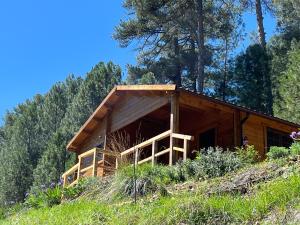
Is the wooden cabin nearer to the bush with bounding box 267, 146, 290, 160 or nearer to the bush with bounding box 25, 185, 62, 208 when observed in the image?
the bush with bounding box 25, 185, 62, 208

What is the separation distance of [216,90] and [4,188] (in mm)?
15487

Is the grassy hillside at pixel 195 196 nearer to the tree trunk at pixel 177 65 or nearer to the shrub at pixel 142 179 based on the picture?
the shrub at pixel 142 179

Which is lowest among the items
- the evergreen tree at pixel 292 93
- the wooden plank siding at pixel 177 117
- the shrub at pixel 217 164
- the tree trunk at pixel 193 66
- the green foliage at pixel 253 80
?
the shrub at pixel 217 164

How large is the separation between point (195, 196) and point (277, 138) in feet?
37.4

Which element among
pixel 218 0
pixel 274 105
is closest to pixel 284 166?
pixel 274 105

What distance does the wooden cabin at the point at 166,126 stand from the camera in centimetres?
1823

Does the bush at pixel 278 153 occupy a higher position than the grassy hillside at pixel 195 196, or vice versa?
the bush at pixel 278 153

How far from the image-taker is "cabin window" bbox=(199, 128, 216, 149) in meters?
20.7

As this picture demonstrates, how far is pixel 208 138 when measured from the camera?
2103 cm

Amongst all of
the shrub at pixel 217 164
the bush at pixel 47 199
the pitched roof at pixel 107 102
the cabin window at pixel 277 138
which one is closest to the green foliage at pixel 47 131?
the pitched roof at pixel 107 102

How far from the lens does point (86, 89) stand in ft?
121

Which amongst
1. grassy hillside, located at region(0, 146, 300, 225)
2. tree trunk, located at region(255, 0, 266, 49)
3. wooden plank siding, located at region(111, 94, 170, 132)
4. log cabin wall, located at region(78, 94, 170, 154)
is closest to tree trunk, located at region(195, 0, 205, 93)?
tree trunk, located at region(255, 0, 266, 49)

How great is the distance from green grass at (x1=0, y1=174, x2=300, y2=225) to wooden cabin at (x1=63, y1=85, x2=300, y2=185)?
510cm

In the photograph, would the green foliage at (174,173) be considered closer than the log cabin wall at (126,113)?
Yes
